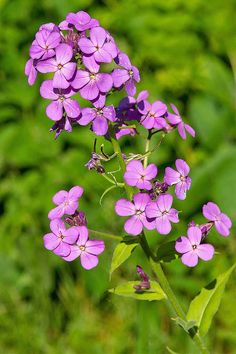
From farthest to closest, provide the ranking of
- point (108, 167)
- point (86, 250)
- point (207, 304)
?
1. point (108, 167)
2. point (207, 304)
3. point (86, 250)

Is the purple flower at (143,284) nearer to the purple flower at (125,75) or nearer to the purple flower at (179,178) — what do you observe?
the purple flower at (179,178)

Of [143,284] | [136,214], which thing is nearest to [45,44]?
[136,214]

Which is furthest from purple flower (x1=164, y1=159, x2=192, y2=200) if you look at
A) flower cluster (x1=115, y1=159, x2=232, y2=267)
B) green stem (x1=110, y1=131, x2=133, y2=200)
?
green stem (x1=110, y1=131, x2=133, y2=200)

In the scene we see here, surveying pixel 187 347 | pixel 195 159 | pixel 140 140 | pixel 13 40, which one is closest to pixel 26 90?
pixel 13 40

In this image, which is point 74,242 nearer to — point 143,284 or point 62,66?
point 143,284

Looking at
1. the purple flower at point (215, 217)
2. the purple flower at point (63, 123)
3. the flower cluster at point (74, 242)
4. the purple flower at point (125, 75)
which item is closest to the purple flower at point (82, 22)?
the purple flower at point (125, 75)

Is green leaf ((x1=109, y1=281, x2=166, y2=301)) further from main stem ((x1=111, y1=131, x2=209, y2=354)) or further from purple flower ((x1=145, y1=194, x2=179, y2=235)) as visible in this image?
purple flower ((x1=145, y1=194, x2=179, y2=235))
